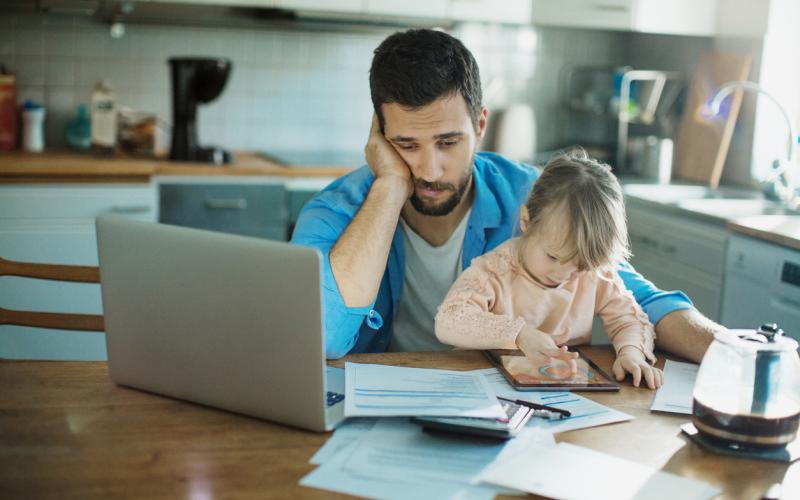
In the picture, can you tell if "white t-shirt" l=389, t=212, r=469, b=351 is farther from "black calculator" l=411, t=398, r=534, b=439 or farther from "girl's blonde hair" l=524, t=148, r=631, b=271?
"black calculator" l=411, t=398, r=534, b=439

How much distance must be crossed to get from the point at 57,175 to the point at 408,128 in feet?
5.82

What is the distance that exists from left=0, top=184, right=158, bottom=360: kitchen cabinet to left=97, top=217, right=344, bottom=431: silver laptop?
76.4 inches

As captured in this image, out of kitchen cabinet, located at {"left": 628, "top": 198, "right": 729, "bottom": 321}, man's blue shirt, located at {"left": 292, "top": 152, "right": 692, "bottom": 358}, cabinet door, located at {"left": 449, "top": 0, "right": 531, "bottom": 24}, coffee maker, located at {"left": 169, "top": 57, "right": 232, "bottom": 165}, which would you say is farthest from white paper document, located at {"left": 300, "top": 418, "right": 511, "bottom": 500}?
cabinet door, located at {"left": 449, "top": 0, "right": 531, "bottom": 24}

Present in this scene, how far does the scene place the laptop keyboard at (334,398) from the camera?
4.34 ft

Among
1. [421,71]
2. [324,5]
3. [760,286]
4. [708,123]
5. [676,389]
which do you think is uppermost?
[324,5]

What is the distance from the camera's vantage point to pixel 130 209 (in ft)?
10.5

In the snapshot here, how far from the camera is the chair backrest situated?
1784 millimetres

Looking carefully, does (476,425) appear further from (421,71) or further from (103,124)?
(103,124)

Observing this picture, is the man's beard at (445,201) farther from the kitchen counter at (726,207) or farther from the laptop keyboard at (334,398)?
the kitchen counter at (726,207)

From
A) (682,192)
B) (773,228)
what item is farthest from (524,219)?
(682,192)

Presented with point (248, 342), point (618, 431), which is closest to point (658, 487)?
point (618, 431)

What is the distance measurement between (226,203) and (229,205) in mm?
13

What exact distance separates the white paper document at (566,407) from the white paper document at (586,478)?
102 mm

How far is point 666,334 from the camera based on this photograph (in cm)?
168
